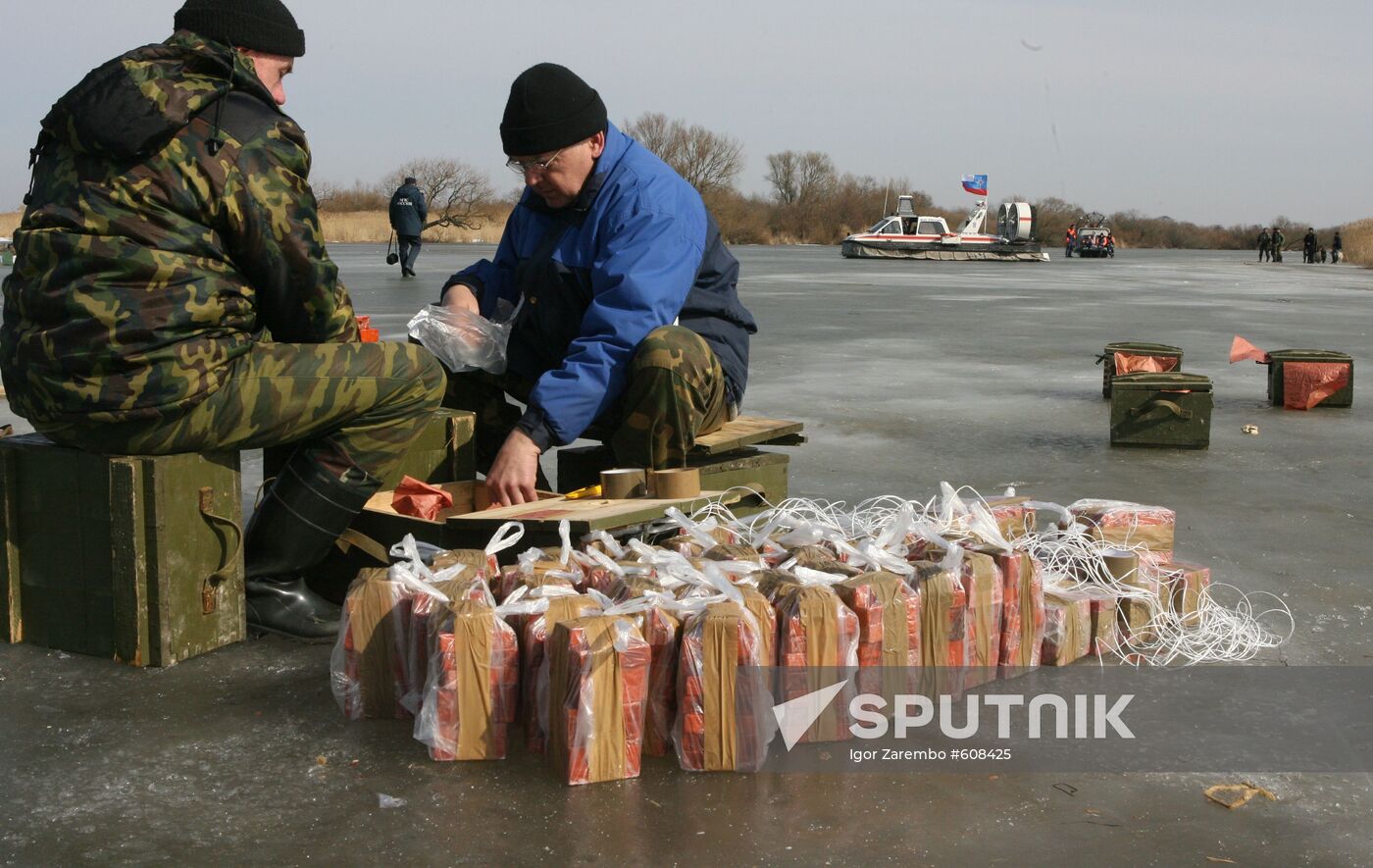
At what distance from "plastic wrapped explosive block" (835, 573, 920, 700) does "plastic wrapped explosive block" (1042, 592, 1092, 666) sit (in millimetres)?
508

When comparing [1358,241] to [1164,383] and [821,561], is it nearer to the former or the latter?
[1164,383]

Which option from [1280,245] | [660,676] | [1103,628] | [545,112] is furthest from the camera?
[1280,245]

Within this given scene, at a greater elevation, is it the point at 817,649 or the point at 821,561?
the point at 821,561

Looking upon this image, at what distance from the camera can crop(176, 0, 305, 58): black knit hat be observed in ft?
11.0

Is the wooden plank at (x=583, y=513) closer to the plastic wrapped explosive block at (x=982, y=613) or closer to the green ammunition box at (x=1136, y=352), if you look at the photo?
the plastic wrapped explosive block at (x=982, y=613)

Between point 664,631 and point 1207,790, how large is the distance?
3.72 feet

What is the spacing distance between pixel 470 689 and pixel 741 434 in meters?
1.84

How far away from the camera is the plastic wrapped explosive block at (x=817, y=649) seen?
284 cm

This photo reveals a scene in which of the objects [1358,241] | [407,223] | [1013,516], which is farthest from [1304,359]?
[1358,241]

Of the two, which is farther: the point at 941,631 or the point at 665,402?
the point at 665,402

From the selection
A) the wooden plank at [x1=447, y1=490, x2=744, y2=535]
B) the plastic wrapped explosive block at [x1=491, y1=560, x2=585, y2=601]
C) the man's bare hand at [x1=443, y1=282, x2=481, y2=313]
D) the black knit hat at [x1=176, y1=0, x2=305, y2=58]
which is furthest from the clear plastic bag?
the plastic wrapped explosive block at [x1=491, y1=560, x2=585, y2=601]

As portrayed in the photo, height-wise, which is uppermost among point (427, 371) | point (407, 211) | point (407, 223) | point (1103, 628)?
point (407, 211)

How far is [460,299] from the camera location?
4809 millimetres

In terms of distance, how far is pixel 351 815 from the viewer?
8.36ft
